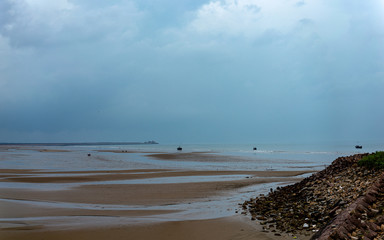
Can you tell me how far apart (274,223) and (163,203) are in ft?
20.0

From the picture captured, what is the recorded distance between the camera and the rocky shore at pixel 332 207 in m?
6.75

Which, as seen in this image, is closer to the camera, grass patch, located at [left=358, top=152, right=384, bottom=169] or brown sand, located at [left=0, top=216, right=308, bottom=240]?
brown sand, located at [left=0, top=216, right=308, bottom=240]

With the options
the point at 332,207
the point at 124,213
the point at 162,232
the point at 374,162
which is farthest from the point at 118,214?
the point at 374,162

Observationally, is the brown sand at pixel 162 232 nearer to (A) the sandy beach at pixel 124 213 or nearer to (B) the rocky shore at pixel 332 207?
(A) the sandy beach at pixel 124 213

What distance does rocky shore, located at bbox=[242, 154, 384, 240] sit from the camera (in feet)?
22.2

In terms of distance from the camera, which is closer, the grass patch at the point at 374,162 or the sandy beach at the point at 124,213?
the sandy beach at the point at 124,213

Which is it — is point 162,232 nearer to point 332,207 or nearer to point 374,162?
point 332,207

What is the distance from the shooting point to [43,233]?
908 centimetres

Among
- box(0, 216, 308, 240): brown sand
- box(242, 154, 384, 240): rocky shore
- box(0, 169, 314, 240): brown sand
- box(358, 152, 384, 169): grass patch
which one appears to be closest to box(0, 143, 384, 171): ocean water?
box(0, 169, 314, 240): brown sand

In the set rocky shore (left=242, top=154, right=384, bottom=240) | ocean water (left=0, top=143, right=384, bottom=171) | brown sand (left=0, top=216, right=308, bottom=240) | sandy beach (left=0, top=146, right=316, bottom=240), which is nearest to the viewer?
rocky shore (left=242, top=154, right=384, bottom=240)

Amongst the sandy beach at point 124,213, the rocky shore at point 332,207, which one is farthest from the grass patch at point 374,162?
the sandy beach at point 124,213

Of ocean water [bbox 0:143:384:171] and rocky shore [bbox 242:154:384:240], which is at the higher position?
rocky shore [bbox 242:154:384:240]

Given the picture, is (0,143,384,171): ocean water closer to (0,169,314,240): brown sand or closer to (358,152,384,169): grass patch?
(0,169,314,240): brown sand

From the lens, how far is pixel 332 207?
379 inches
